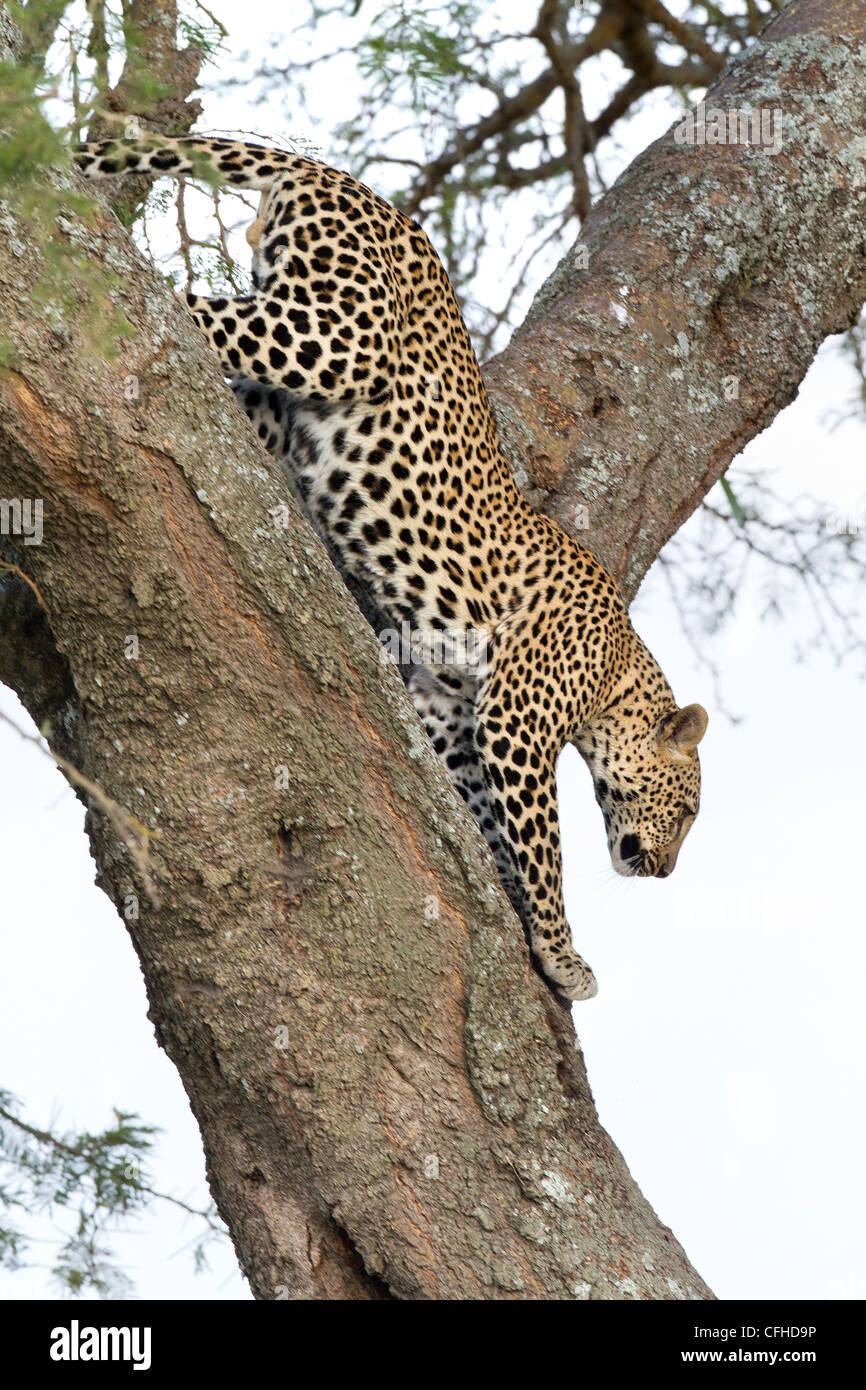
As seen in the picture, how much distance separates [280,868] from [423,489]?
5.60 ft

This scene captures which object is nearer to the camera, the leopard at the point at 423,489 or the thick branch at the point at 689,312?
the leopard at the point at 423,489

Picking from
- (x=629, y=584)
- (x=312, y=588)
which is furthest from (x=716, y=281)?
(x=312, y=588)

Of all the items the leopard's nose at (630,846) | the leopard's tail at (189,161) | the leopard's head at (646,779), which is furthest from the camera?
the leopard's nose at (630,846)

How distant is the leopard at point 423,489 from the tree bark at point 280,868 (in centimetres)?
77

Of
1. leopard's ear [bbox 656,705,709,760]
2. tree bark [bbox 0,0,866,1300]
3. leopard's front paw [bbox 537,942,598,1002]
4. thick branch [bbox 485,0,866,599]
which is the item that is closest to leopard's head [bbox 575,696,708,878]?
leopard's ear [bbox 656,705,709,760]

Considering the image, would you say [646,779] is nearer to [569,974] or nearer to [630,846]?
[630,846]

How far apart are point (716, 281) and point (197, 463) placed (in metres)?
3.59

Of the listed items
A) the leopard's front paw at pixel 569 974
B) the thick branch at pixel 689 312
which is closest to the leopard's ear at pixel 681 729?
the thick branch at pixel 689 312

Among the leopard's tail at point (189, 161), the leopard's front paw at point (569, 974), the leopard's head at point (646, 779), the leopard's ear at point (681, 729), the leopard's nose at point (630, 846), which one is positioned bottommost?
the leopard's front paw at point (569, 974)

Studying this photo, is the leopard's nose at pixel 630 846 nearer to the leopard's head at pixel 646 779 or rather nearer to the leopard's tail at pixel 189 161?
the leopard's head at pixel 646 779

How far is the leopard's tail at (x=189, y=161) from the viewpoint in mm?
4582

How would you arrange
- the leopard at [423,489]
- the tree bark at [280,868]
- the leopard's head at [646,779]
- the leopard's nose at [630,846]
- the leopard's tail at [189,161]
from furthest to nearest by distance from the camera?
the leopard's nose at [630,846]
the leopard's head at [646,779]
the leopard at [423,489]
the leopard's tail at [189,161]
the tree bark at [280,868]

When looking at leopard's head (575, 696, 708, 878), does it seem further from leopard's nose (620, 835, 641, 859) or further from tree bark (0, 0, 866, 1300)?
tree bark (0, 0, 866, 1300)

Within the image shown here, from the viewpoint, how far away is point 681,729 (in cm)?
629
